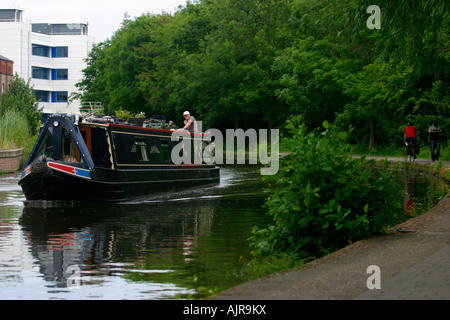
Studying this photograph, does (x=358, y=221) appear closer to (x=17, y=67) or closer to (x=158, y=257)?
(x=158, y=257)

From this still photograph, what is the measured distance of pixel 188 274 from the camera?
28.1 ft

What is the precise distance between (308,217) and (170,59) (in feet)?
190

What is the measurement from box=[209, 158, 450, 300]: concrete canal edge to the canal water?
94 centimetres

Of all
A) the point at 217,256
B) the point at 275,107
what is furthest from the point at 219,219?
the point at 275,107

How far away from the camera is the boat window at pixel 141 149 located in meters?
20.5

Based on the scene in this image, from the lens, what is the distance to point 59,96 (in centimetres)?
11181

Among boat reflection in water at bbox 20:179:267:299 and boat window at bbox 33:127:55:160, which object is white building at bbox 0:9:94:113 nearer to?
boat window at bbox 33:127:55:160

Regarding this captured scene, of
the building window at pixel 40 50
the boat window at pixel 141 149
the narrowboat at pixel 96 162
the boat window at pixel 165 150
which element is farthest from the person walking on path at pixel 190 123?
the building window at pixel 40 50

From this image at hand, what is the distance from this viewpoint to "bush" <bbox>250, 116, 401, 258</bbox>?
8.68 m

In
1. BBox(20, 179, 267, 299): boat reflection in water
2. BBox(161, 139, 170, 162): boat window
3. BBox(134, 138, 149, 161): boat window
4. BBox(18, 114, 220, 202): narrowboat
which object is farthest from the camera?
BBox(161, 139, 170, 162): boat window

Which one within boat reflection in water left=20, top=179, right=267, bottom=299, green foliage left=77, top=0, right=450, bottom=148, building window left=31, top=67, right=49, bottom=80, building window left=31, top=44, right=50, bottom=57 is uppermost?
building window left=31, top=44, right=50, bottom=57

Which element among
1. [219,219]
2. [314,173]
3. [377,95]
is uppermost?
[377,95]

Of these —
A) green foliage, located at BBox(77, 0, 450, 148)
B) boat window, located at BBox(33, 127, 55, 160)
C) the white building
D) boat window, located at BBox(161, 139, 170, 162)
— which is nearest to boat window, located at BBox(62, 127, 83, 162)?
boat window, located at BBox(33, 127, 55, 160)

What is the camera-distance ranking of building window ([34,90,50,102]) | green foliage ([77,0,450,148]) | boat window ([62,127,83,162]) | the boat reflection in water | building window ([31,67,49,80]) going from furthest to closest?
building window ([34,90,50,102])
building window ([31,67,49,80])
green foliage ([77,0,450,148])
boat window ([62,127,83,162])
the boat reflection in water
